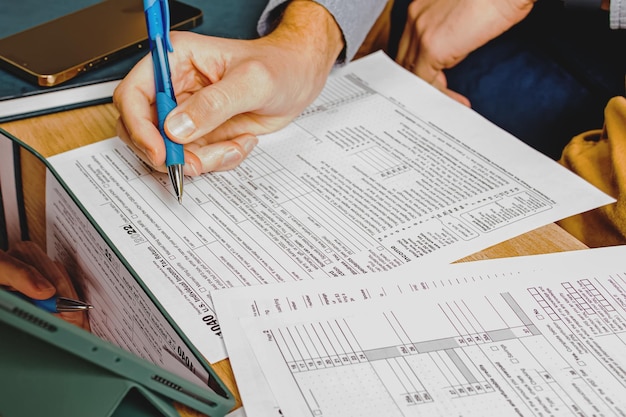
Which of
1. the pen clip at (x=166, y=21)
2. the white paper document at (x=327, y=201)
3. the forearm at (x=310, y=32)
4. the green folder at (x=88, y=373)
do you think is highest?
the pen clip at (x=166, y=21)

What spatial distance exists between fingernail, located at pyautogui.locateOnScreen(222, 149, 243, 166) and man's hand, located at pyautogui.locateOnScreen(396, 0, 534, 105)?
0.32m

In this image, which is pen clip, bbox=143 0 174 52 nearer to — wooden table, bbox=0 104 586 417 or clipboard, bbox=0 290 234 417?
wooden table, bbox=0 104 586 417

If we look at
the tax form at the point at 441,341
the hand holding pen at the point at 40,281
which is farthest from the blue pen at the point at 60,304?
the tax form at the point at 441,341

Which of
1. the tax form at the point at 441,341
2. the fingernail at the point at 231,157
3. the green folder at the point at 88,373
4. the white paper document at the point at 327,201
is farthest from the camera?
the fingernail at the point at 231,157

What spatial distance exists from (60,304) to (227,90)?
0.99 feet

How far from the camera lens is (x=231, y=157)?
69 centimetres

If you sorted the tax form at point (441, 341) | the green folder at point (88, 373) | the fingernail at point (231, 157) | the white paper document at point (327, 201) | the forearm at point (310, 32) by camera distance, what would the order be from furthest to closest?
the forearm at point (310, 32) < the fingernail at point (231, 157) < the white paper document at point (327, 201) < the tax form at point (441, 341) < the green folder at point (88, 373)

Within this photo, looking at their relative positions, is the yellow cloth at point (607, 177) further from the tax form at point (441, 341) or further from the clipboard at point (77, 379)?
the clipboard at point (77, 379)

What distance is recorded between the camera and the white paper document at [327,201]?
561mm

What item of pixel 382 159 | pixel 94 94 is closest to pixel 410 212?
pixel 382 159

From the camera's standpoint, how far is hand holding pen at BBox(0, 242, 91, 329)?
A: 15.9 inches

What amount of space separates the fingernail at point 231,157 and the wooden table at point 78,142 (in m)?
0.15

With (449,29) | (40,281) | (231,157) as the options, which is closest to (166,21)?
(231,157)

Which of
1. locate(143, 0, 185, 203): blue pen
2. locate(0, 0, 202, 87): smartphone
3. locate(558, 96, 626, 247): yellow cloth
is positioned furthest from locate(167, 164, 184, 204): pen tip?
locate(558, 96, 626, 247): yellow cloth
